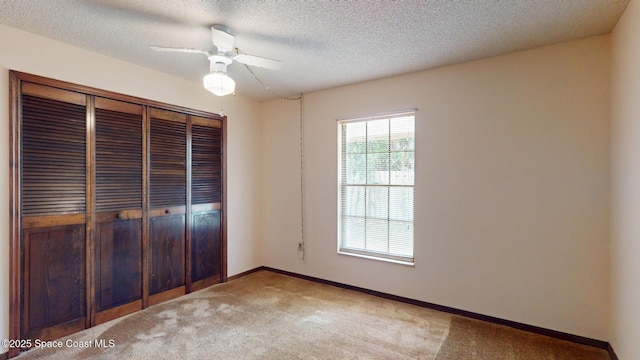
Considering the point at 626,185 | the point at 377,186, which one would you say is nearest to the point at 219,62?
the point at 377,186

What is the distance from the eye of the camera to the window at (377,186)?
11.4 feet

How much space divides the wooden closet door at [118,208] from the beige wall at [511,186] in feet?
8.02

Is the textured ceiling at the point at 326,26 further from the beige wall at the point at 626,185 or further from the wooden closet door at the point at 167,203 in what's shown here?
the wooden closet door at the point at 167,203

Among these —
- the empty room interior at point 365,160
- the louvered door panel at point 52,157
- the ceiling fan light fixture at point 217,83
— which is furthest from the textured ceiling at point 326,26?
the louvered door panel at point 52,157

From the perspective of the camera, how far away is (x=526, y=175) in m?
2.76

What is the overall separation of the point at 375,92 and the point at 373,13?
1503 millimetres

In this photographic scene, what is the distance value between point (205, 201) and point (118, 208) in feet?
3.30

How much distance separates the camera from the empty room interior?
224 cm

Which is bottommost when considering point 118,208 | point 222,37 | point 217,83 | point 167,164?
point 118,208

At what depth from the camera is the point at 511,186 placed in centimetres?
283

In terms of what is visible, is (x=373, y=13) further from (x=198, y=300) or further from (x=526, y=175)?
(x=198, y=300)

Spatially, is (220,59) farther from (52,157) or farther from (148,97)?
(52,157)

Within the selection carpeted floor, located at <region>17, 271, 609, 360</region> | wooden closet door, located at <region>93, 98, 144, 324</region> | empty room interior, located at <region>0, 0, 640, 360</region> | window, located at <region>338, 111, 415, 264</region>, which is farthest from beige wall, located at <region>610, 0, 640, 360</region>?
wooden closet door, located at <region>93, 98, 144, 324</region>

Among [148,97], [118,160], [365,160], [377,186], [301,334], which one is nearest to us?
[301,334]
